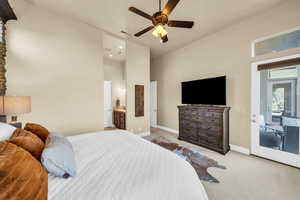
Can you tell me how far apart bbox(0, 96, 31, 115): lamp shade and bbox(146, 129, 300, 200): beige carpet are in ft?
10.3

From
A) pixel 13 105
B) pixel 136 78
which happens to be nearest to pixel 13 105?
pixel 13 105

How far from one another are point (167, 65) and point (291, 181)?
14.5 ft

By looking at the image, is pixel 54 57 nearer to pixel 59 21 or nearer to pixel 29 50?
pixel 29 50

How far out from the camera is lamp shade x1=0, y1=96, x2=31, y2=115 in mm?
1819

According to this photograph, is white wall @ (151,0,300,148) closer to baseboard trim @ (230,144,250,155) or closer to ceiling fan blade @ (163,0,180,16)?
baseboard trim @ (230,144,250,155)

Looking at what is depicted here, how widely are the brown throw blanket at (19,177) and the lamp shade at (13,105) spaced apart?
156cm

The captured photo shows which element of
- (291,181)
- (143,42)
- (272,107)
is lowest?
(291,181)

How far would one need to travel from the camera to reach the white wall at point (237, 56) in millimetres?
2465

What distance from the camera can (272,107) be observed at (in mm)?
2637

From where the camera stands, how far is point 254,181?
1970 millimetres

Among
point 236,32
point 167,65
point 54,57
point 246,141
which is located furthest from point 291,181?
point 54,57

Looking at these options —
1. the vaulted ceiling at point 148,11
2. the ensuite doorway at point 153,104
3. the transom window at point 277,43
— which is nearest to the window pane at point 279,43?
the transom window at point 277,43

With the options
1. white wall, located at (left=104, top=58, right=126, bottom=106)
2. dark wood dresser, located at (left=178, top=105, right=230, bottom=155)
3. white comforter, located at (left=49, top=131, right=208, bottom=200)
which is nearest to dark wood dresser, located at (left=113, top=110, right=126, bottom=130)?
white wall, located at (left=104, top=58, right=126, bottom=106)

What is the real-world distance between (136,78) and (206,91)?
2.24m
